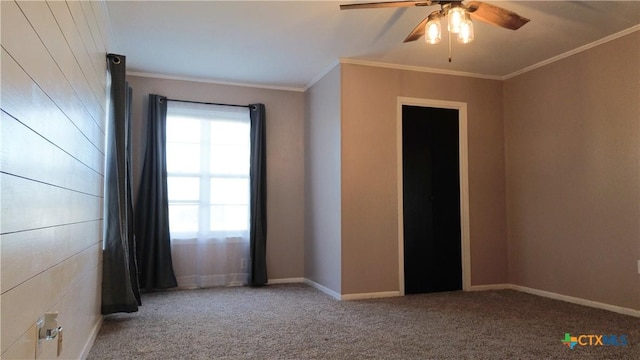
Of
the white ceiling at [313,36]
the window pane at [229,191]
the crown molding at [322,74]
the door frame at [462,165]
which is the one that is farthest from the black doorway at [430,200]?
the window pane at [229,191]

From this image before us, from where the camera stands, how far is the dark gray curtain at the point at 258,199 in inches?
189

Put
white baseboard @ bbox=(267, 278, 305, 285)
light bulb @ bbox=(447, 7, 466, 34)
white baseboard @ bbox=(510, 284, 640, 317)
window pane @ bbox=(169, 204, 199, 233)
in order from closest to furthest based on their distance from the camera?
light bulb @ bbox=(447, 7, 466, 34), white baseboard @ bbox=(510, 284, 640, 317), window pane @ bbox=(169, 204, 199, 233), white baseboard @ bbox=(267, 278, 305, 285)

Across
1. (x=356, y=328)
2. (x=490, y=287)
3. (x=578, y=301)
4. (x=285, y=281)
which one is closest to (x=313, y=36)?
(x=356, y=328)

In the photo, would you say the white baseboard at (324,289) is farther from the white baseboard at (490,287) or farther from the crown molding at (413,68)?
the crown molding at (413,68)

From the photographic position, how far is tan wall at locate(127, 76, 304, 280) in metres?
5.02

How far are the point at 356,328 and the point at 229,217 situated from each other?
7.61ft

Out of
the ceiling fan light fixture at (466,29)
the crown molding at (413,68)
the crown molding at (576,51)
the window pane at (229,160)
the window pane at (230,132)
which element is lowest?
the window pane at (229,160)

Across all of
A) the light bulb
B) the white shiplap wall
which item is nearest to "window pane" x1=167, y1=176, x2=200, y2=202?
the white shiplap wall

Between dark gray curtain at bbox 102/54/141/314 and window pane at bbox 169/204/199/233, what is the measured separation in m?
1.40

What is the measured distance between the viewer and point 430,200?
14.7 feet

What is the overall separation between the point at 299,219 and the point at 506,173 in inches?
96.9

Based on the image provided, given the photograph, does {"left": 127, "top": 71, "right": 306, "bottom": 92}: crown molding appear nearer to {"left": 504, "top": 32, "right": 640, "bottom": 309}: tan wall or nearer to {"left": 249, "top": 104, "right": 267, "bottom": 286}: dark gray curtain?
{"left": 249, "top": 104, "right": 267, "bottom": 286}: dark gray curtain

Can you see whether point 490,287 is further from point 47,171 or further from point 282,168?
point 47,171

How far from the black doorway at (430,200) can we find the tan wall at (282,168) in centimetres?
139
